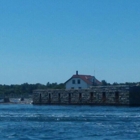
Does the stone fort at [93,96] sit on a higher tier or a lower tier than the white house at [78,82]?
lower

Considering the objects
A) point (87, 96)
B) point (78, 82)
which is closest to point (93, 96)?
point (87, 96)

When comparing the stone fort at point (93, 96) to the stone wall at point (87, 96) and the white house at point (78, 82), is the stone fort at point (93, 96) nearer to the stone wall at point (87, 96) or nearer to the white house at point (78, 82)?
the stone wall at point (87, 96)

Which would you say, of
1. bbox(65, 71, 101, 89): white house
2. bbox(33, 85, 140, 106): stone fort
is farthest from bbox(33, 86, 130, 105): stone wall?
bbox(65, 71, 101, 89): white house

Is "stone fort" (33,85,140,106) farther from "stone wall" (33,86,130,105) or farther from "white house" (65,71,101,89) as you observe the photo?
"white house" (65,71,101,89)

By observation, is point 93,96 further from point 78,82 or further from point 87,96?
point 78,82

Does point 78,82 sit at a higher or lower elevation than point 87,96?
higher

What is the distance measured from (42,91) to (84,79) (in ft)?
37.8

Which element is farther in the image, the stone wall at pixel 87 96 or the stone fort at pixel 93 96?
the stone wall at pixel 87 96

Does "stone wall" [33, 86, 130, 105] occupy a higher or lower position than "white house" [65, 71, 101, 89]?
lower

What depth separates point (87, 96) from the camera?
9969 cm

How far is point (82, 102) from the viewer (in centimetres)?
10138

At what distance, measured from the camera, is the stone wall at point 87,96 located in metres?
92.9

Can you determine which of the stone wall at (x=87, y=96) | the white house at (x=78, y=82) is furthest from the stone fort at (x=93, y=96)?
the white house at (x=78, y=82)

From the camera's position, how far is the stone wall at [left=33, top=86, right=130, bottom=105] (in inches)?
3659
